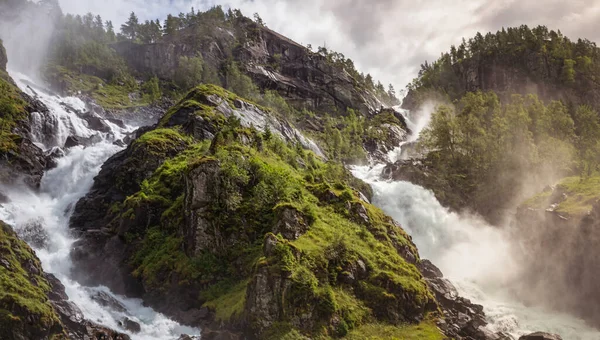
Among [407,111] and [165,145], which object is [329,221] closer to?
[165,145]

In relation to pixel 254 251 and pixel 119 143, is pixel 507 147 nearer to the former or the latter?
pixel 254 251

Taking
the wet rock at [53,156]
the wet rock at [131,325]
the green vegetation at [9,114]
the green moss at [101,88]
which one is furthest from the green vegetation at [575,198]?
the green moss at [101,88]

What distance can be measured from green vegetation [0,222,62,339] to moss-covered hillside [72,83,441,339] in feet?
23.0

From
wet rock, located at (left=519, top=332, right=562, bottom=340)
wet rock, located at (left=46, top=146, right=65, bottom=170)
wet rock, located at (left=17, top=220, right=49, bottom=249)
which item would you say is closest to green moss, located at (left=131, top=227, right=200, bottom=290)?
wet rock, located at (left=17, top=220, right=49, bottom=249)

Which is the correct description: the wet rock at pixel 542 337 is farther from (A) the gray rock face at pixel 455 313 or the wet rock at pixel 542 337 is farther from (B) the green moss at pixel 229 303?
(B) the green moss at pixel 229 303

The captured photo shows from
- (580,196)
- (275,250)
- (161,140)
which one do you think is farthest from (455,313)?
(161,140)

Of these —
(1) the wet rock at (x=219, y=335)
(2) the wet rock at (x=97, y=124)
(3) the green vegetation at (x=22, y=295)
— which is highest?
(2) the wet rock at (x=97, y=124)

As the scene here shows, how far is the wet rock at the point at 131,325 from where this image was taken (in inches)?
1330

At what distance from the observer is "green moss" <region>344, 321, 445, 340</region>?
3161cm

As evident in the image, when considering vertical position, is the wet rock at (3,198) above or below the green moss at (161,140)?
below

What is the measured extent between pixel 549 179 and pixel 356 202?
38.9 meters

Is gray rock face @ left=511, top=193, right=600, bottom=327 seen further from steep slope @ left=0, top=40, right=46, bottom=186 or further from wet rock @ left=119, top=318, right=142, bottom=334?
steep slope @ left=0, top=40, right=46, bottom=186

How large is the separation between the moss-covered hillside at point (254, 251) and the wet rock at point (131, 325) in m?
2.99

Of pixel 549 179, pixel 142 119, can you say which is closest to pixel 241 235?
pixel 549 179
